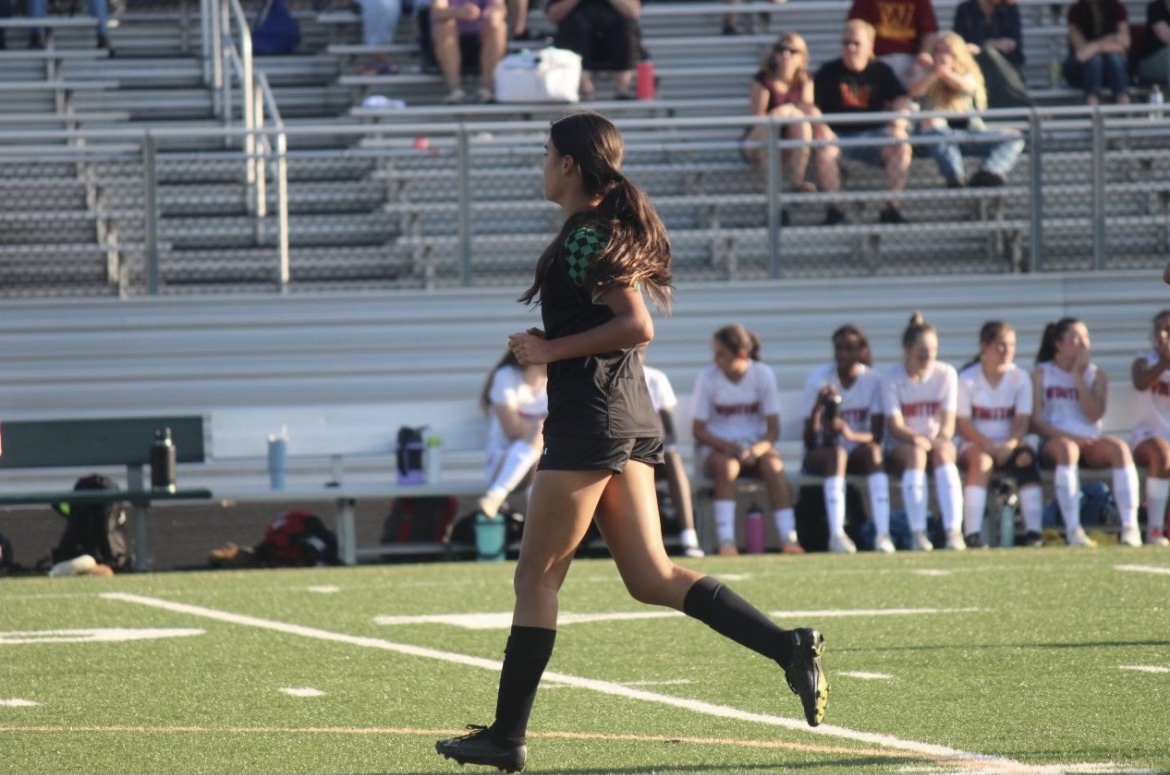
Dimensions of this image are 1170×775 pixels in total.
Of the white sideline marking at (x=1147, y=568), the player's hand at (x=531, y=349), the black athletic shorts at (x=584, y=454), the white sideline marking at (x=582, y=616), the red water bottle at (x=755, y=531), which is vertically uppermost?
the player's hand at (x=531, y=349)

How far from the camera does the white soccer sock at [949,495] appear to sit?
13.3 m

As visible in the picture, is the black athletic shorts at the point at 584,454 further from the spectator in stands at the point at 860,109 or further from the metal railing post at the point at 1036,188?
the metal railing post at the point at 1036,188

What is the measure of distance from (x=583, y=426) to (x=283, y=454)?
28.5 feet

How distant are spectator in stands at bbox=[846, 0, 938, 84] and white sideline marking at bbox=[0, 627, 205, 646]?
1076cm

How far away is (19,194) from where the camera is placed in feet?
49.7

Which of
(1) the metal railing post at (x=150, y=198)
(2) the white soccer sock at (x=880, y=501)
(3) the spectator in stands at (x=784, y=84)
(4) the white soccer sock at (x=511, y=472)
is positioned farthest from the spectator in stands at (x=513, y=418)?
(3) the spectator in stands at (x=784, y=84)

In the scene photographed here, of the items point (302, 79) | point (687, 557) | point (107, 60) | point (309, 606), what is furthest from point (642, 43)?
point (309, 606)

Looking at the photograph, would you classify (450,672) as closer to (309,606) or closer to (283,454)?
(309,606)

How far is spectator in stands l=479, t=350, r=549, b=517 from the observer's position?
527 inches

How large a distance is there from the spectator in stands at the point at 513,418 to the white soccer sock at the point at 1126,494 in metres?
3.80

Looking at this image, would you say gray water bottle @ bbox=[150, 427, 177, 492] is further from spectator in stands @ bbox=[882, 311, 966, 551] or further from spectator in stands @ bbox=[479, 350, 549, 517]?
spectator in stands @ bbox=[882, 311, 966, 551]

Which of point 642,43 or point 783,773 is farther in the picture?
point 642,43

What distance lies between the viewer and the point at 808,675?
5508 mm

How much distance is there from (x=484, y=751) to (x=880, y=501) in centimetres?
830
